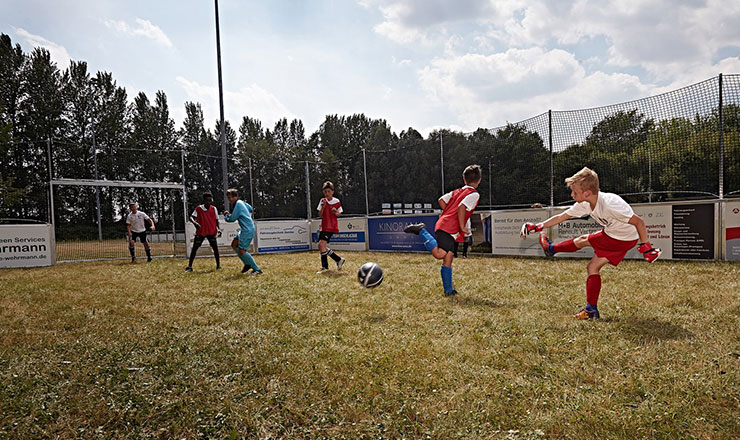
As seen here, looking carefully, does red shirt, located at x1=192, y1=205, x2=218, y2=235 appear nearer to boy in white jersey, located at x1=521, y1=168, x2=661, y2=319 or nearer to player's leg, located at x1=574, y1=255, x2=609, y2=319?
boy in white jersey, located at x1=521, y1=168, x2=661, y2=319

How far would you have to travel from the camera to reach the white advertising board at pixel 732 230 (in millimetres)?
8242

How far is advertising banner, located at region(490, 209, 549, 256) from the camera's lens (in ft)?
35.3

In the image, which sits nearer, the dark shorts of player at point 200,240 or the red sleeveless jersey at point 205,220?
the dark shorts of player at point 200,240

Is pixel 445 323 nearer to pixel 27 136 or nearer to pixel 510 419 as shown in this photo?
pixel 510 419

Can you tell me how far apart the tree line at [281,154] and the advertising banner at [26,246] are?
8.69 metres

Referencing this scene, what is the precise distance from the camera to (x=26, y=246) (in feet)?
37.5

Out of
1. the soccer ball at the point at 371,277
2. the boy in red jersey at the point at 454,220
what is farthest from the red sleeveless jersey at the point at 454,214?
the soccer ball at the point at 371,277

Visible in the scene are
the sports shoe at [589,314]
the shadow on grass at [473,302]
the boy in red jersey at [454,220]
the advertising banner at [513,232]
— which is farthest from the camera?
the advertising banner at [513,232]

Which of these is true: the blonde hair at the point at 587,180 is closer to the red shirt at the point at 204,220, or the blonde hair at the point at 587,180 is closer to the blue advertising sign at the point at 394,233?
the blue advertising sign at the point at 394,233

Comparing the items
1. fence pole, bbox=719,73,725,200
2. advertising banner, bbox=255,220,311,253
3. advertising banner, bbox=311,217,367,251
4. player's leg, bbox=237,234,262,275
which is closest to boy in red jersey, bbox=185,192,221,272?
player's leg, bbox=237,234,262,275

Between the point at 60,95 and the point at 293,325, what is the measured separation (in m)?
43.3

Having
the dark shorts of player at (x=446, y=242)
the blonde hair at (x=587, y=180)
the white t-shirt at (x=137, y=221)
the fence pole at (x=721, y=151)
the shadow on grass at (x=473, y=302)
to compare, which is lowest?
the shadow on grass at (x=473, y=302)

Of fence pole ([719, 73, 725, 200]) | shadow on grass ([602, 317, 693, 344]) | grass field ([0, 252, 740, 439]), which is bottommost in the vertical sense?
shadow on grass ([602, 317, 693, 344])

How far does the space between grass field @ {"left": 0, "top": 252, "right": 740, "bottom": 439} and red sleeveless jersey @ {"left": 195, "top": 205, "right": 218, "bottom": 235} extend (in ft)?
13.9
